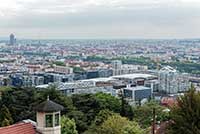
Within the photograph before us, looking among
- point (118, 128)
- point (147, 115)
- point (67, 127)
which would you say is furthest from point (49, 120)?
point (147, 115)

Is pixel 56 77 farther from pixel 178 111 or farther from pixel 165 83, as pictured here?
pixel 178 111

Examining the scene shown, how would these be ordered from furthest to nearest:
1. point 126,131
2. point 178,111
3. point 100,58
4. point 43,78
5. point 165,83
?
point 100,58, point 43,78, point 165,83, point 126,131, point 178,111

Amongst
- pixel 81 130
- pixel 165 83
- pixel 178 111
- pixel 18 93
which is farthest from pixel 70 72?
pixel 178 111

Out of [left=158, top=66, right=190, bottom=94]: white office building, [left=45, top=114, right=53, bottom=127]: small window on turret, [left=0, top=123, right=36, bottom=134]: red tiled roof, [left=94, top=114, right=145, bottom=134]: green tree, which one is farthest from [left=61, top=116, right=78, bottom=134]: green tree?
[left=158, top=66, right=190, bottom=94]: white office building

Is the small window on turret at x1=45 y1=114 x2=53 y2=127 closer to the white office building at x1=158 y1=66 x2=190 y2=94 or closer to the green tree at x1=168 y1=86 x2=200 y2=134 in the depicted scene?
the green tree at x1=168 y1=86 x2=200 y2=134

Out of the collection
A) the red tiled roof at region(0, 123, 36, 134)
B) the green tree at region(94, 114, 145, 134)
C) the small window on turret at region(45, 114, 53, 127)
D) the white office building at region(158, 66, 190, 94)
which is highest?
the small window on turret at region(45, 114, 53, 127)

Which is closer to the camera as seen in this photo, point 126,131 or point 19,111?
point 126,131

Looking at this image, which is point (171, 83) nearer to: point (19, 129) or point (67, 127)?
point (67, 127)
